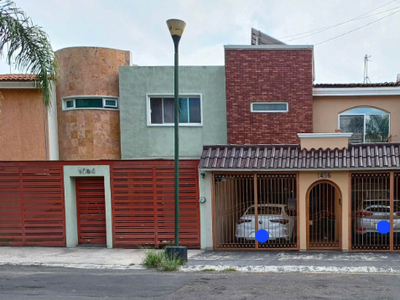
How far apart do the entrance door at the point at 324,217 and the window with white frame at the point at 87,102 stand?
8.29m

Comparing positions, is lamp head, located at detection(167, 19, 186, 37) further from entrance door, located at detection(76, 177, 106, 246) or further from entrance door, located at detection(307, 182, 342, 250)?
entrance door, located at detection(307, 182, 342, 250)

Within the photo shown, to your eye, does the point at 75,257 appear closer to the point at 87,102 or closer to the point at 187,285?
the point at 187,285

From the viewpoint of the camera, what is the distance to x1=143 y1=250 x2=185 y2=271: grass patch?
22.4 feet

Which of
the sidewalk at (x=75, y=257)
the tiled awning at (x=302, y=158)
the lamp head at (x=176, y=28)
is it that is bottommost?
the sidewalk at (x=75, y=257)

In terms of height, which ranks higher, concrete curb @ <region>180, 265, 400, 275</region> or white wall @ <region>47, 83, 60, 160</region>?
white wall @ <region>47, 83, 60, 160</region>

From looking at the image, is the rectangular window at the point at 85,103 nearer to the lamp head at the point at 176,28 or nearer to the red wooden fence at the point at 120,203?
the red wooden fence at the point at 120,203

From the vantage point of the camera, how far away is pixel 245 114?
10906mm

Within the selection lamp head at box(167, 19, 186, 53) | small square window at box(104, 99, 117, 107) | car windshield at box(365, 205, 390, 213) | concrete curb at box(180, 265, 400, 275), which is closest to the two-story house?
car windshield at box(365, 205, 390, 213)

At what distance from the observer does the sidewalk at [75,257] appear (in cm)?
736

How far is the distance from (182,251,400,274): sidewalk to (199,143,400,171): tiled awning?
2.42 metres

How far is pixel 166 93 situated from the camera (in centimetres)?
1120

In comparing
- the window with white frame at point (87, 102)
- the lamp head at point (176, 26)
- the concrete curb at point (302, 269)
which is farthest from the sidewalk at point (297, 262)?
the window with white frame at point (87, 102)

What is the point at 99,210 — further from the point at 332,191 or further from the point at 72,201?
the point at 332,191

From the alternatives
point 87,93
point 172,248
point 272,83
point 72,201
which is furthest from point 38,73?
point 272,83
